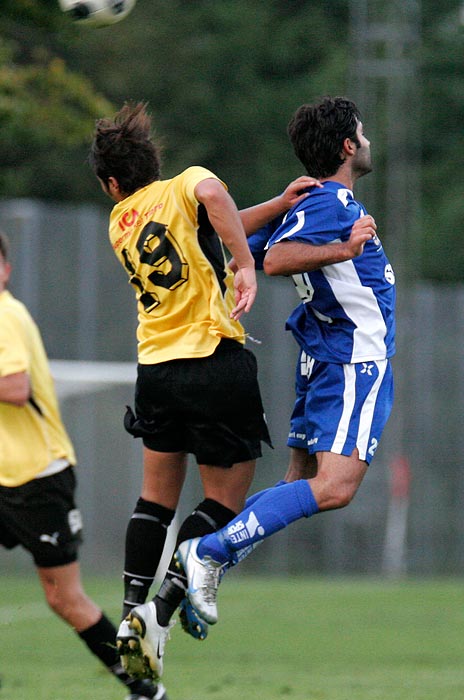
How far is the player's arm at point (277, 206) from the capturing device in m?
6.42

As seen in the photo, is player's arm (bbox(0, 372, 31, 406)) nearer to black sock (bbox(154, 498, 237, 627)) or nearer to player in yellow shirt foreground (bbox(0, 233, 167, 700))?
player in yellow shirt foreground (bbox(0, 233, 167, 700))

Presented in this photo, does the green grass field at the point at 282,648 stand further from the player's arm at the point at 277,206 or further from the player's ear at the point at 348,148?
the player's ear at the point at 348,148

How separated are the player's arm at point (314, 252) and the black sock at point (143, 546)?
121 centimetres

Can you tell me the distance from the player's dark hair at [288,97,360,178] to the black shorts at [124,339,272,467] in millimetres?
854

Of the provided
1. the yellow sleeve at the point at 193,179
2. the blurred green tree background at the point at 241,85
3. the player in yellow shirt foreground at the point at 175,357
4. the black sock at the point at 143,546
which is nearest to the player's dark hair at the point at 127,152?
the player in yellow shirt foreground at the point at 175,357

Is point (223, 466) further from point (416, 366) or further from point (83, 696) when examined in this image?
point (416, 366)

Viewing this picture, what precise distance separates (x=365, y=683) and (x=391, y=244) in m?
13.9

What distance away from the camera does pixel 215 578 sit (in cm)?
618

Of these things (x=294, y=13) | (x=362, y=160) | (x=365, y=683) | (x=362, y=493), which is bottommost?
(x=362, y=493)

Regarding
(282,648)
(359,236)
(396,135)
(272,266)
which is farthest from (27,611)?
(396,135)

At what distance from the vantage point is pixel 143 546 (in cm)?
662

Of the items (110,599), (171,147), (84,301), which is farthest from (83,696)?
(171,147)

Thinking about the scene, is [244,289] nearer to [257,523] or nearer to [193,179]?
[193,179]

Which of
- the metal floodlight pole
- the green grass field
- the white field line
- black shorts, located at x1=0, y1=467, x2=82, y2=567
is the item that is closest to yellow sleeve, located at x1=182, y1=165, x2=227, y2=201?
black shorts, located at x1=0, y1=467, x2=82, y2=567
